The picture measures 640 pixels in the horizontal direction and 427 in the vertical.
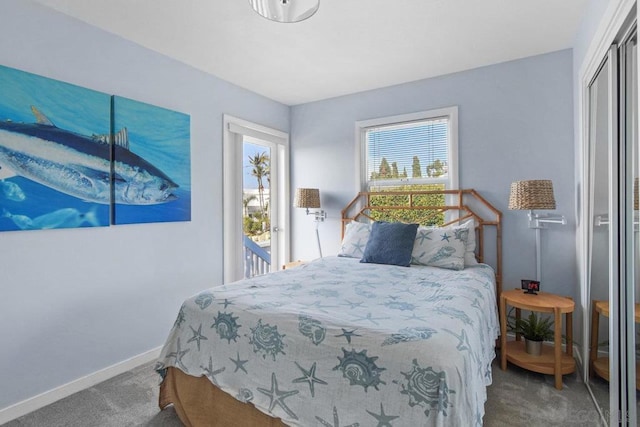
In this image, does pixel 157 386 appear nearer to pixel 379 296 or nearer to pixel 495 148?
pixel 379 296

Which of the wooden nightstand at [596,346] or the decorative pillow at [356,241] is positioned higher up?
the decorative pillow at [356,241]

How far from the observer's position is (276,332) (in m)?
1.53

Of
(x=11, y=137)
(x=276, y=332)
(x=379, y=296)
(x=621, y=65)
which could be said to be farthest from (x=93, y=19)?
(x=621, y=65)

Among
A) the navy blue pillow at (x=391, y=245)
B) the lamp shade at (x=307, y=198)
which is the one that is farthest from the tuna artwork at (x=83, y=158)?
the navy blue pillow at (x=391, y=245)

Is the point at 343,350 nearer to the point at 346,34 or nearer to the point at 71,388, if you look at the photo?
the point at 71,388

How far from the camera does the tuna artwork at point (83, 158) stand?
6.46ft

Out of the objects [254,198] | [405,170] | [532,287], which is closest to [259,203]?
[254,198]

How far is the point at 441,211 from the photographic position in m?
3.33

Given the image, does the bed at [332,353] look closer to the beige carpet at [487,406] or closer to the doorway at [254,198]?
the beige carpet at [487,406]

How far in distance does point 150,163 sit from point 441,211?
2.69 metres

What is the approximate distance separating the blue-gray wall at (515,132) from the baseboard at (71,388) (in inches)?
123

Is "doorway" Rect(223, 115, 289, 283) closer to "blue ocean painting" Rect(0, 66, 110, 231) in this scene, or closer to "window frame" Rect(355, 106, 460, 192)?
"window frame" Rect(355, 106, 460, 192)

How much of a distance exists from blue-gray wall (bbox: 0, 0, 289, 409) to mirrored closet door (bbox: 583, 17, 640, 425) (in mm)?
2973

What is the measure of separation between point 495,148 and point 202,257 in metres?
2.89
